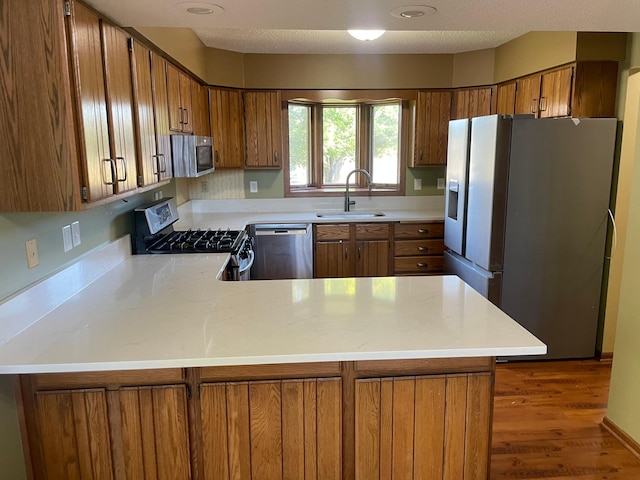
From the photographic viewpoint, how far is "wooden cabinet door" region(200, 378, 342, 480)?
1674 mm

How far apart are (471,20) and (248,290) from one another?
1.50 m

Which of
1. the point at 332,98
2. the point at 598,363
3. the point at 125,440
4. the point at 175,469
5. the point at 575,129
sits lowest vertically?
the point at 598,363

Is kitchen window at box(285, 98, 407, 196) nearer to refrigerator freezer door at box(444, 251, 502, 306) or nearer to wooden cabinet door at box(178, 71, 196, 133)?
refrigerator freezer door at box(444, 251, 502, 306)

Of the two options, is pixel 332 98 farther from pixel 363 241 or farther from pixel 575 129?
pixel 575 129

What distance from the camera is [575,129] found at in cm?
318

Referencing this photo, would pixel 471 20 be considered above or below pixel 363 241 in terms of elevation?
above

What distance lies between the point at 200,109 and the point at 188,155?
3.40 ft

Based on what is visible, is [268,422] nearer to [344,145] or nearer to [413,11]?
[413,11]

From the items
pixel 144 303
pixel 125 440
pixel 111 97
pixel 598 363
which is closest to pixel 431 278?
pixel 144 303

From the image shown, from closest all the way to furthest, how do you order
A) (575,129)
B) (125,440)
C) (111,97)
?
(125,440)
(111,97)
(575,129)

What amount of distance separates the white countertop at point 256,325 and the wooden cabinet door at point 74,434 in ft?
0.62

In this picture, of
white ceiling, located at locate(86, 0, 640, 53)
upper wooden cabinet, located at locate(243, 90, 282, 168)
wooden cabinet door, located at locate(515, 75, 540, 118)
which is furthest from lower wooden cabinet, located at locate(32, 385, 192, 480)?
wooden cabinet door, located at locate(515, 75, 540, 118)

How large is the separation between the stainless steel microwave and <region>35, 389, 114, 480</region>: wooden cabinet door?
1.62 meters

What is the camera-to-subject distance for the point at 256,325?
176cm
